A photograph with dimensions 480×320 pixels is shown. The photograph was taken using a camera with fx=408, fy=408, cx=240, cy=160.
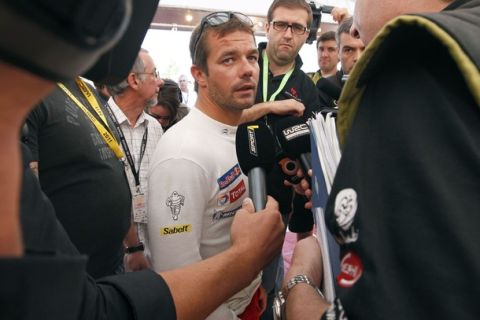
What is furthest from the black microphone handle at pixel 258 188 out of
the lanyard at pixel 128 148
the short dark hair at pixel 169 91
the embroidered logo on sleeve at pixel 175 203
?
the short dark hair at pixel 169 91

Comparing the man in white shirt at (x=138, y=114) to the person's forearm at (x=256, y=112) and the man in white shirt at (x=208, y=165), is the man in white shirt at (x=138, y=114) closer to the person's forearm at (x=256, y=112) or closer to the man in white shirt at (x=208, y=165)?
the person's forearm at (x=256, y=112)

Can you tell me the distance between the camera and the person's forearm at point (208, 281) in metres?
0.73

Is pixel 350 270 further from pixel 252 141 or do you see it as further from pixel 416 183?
pixel 252 141

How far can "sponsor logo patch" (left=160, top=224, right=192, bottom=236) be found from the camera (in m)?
1.21

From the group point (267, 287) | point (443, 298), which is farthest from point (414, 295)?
point (267, 287)

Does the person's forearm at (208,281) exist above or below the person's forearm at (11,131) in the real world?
below

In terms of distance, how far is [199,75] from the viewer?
5.51 feet

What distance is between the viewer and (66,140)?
4.26 feet

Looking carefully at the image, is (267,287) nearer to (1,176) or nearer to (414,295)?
(414,295)

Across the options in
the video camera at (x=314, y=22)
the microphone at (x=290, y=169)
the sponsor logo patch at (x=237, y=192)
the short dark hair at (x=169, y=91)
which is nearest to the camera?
the microphone at (x=290, y=169)

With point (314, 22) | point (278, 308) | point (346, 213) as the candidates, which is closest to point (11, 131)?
point (346, 213)

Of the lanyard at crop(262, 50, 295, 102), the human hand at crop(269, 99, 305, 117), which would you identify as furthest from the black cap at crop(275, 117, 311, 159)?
the lanyard at crop(262, 50, 295, 102)

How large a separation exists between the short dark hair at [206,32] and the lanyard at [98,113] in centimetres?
44

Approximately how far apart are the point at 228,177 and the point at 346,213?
0.89 m
